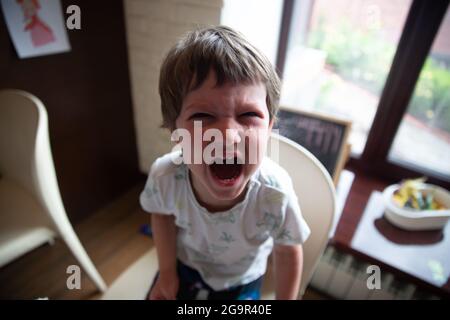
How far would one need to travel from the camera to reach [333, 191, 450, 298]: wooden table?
32.4 inches

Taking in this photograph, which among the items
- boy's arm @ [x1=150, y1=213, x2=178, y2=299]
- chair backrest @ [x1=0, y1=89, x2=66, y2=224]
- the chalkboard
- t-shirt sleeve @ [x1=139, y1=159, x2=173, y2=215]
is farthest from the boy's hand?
the chalkboard

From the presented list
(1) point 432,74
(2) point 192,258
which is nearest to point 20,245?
(2) point 192,258

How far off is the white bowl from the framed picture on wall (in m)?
1.29

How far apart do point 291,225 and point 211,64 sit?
0.37 metres

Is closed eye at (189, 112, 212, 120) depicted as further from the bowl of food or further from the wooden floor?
the wooden floor

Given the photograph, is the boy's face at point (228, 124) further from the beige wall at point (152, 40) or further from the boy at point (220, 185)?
the beige wall at point (152, 40)

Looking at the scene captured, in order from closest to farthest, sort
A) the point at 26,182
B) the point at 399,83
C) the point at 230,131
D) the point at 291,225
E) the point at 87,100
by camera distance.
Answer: the point at 230,131 < the point at 291,225 < the point at 26,182 < the point at 399,83 < the point at 87,100

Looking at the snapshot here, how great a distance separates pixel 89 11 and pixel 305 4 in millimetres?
835

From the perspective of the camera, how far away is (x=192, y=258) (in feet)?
2.26

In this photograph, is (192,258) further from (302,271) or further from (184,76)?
(184,76)

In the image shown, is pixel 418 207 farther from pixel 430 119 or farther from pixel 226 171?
pixel 226 171

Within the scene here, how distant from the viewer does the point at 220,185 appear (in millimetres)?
469

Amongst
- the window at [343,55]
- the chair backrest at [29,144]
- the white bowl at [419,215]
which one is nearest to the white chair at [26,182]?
the chair backrest at [29,144]

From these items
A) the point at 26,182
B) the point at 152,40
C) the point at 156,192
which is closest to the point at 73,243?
the point at 26,182
